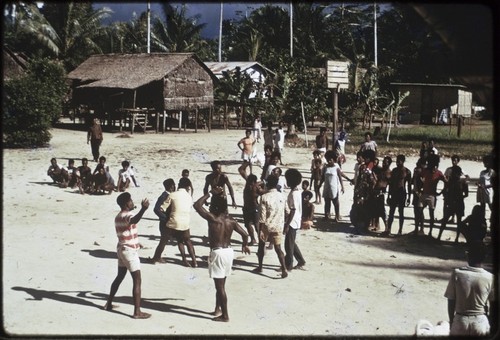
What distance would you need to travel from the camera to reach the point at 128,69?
2978cm

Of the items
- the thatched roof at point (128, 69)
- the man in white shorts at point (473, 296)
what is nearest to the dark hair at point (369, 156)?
the man in white shorts at point (473, 296)

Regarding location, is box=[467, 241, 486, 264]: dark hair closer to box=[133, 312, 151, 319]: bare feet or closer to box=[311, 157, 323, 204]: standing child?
box=[133, 312, 151, 319]: bare feet

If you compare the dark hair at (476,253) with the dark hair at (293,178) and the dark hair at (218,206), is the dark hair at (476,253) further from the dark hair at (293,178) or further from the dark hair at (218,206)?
the dark hair at (293,178)

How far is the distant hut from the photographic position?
Answer: 93.5ft

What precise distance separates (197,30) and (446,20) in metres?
34.6

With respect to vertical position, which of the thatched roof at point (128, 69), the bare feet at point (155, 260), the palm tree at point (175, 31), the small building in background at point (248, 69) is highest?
the palm tree at point (175, 31)

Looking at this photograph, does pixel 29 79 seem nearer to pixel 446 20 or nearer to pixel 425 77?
pixel 446 20

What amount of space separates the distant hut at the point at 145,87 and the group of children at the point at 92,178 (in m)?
13.1

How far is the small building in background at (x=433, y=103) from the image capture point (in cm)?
3250

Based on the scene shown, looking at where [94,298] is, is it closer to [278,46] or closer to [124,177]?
[124,177]

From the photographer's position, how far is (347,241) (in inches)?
394

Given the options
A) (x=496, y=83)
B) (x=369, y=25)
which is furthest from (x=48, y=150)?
(x=369, y=25)

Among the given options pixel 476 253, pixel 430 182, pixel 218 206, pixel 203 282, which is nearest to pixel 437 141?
pixel 430 182

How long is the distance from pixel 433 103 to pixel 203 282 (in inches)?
1143
